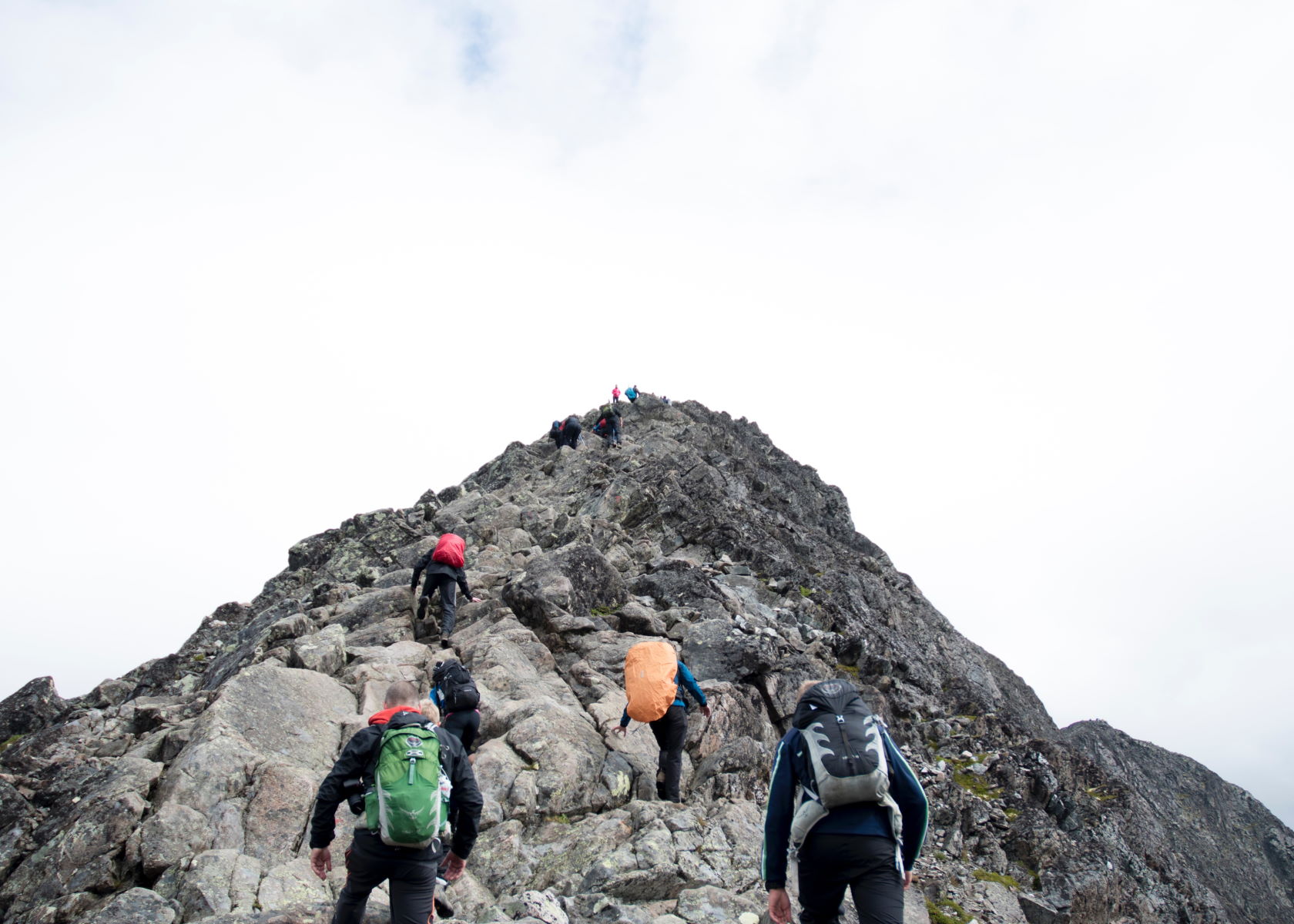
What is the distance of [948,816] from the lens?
15.6 metres

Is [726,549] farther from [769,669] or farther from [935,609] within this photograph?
[935,609]

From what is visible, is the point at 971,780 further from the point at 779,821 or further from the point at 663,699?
the point at 779,821

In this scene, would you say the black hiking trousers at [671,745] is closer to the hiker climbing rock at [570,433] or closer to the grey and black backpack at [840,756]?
the grey and black backpack at [840,756]

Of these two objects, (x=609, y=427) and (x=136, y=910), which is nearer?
(x=136, y=910)

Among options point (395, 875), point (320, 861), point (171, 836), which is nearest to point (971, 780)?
point (395, 875)

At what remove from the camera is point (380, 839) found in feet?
23.8

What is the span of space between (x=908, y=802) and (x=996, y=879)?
9.53 meters

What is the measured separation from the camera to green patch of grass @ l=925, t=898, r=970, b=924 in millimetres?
12195


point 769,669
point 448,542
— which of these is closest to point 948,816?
point 769,669

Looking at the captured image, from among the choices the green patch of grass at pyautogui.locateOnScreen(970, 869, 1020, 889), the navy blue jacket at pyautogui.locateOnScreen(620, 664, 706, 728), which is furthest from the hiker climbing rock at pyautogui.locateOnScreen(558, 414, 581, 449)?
the green patch of grass at pyautogui.locateOnScreen(970, 869, 1020, 889)

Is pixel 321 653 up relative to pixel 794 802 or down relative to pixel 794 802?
up

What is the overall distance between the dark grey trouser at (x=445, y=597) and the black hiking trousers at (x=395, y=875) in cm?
1149

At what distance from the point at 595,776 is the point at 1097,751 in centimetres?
3200

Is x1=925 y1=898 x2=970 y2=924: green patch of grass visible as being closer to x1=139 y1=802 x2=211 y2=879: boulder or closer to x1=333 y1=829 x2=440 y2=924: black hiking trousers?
x1=333 y1=829 x2=440 y2=924: black hiking trousers
